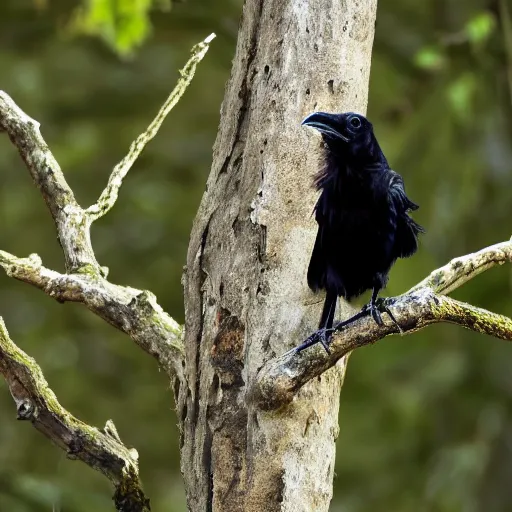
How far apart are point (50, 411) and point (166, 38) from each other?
650cm

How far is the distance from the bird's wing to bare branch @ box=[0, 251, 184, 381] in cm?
79

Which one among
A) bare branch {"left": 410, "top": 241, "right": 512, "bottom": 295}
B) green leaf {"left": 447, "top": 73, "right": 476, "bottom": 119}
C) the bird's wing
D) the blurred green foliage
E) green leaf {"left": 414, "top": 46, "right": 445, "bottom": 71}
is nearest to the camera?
bare branch {"left": 410, "top": 241, "right": 512, "bottom": 295}

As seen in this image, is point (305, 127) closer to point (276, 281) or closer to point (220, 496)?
point (276, 281)

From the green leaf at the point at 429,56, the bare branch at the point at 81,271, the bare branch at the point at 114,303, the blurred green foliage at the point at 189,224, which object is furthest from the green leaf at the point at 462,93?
the bare branch at the point at 114,303

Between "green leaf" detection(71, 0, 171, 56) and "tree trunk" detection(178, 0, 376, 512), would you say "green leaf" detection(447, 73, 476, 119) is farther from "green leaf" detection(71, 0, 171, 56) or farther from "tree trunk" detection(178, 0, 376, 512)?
"tree trunk" detection(178, 0, 376, 512)

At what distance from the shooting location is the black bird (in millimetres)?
3254

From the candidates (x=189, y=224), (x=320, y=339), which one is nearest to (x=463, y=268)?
(x=320, y=339)

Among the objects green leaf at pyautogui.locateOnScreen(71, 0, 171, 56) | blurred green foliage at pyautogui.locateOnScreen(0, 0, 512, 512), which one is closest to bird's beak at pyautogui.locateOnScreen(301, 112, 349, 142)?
green leaf at pyautogui.locateOnScreen(71, 0, 171, 56)

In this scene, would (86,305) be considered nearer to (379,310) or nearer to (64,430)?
(64,430)

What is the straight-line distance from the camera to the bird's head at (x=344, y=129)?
3.19 metres

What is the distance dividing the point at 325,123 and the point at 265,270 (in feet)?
1.59

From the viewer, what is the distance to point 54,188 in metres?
3.66

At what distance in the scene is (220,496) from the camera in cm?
321

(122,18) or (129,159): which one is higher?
(122,18)
